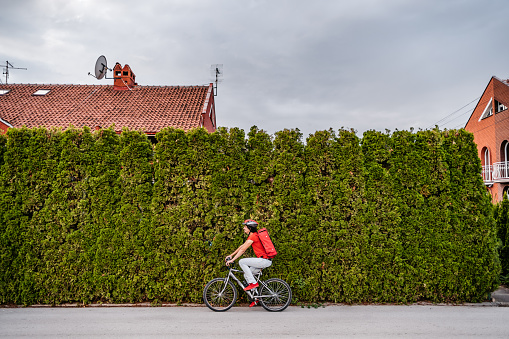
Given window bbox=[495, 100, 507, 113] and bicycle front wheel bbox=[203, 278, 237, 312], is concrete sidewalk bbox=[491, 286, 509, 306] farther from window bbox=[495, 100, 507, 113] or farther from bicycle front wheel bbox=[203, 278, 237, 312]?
window bbox=[495, 100, 507, 113]

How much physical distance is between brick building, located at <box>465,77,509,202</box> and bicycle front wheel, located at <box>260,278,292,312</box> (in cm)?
2303

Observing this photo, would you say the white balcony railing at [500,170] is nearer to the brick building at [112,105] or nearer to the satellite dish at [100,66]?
the brick building at [112,105]

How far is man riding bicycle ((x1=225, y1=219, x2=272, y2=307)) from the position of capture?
6270mm

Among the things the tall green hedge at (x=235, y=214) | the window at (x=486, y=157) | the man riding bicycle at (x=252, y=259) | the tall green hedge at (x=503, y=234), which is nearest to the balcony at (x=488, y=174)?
the window at (x=486, y=157)

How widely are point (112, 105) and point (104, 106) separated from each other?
43 cm

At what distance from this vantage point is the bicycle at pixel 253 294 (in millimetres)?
6348

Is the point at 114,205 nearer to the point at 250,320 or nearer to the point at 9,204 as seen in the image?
the point at 9,204

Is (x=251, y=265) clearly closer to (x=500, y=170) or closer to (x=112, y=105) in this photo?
(x=112, y=105)

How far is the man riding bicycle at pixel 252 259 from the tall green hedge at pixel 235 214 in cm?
61

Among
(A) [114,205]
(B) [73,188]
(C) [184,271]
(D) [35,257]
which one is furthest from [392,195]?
(D) [35,257]

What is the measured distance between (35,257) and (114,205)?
1.82m

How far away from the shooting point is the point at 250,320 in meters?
5.85

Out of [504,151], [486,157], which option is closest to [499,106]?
[504,151]

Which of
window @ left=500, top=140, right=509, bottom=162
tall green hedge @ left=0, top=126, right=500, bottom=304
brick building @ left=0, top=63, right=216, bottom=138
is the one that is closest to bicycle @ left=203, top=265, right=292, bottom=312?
tall green hedge @ left=0, top=126, right=500, bottom=304
